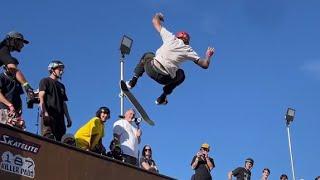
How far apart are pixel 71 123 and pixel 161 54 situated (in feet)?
Result: 7.11

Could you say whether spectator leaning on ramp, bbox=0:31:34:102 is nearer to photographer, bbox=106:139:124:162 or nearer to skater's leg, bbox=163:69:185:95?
photographer, bbox=106:139:124:162

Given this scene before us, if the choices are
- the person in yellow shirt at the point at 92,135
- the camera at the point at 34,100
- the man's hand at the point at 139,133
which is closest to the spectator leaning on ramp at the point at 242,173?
the man's hand at the point at 139,133

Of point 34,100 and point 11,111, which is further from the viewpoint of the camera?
point 34,100

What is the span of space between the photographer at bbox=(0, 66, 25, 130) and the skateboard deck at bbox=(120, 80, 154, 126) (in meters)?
3.08

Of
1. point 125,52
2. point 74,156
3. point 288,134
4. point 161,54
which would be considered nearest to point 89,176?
point 74,156

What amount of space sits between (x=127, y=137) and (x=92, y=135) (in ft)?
3.20

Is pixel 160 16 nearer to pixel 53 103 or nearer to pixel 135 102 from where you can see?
pixel 135 102

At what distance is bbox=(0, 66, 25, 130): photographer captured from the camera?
24.6 ft

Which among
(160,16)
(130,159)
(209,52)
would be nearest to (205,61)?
(209,52)

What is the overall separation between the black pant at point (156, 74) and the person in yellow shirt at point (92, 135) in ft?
4.78

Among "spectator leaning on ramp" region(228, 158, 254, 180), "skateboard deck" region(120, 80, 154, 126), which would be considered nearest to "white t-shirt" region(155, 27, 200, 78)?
"skateboard deck" region(120, 80, 154, 126)

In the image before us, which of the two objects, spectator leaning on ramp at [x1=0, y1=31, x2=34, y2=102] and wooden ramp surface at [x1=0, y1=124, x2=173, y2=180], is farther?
spectator leaning on ramp at [x1=0, y1=31, x2=34, y2=102]

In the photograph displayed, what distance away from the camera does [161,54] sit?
9805 mm

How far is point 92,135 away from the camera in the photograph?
28.2 ft
